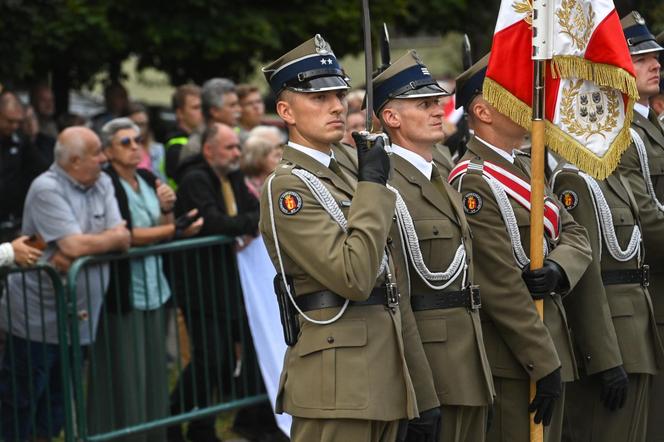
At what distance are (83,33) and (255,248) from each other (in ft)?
17.3

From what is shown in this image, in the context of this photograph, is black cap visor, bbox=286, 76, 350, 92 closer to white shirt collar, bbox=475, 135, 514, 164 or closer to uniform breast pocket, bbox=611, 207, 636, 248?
white shirt collar, bbox=475, 135, 514, 164

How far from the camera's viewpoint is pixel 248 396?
8172 millimetres

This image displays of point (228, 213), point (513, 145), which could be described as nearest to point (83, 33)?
point (228, 213)

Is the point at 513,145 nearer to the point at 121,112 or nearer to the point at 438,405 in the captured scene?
the point at 438,405

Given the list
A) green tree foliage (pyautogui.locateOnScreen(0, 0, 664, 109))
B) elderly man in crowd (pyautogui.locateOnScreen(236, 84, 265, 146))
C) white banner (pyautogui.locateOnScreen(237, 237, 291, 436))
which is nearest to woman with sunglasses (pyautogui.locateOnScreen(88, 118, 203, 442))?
white banner (pyautogui.locateOnScreen(237, 237, 291, 436))

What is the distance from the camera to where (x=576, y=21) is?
5.79m

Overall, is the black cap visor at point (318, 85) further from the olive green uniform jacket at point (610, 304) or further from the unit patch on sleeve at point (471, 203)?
the olive green uniform jacket at point (610, 304)

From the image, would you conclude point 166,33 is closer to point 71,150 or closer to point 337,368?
point 71,150

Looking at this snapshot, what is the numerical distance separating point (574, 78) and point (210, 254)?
274 centimetres

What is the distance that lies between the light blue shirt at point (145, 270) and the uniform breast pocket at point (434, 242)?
8.42 ft

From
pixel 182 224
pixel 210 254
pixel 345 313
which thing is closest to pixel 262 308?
pixel 210 254

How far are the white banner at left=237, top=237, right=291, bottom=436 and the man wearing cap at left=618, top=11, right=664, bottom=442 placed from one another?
7.62ft

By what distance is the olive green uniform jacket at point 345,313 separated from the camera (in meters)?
4.73

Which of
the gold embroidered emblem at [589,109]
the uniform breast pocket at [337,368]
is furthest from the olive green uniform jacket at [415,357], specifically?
the gold embroidered emblem at [589,109]
